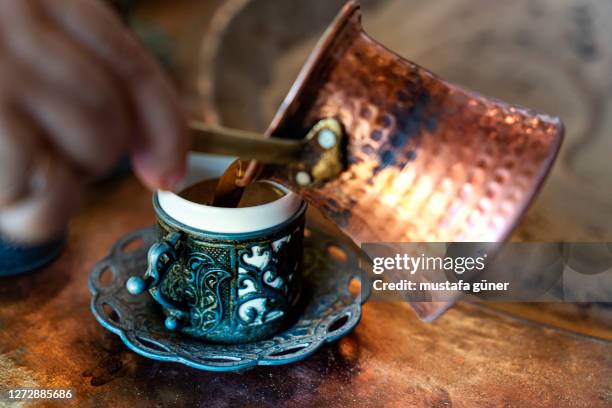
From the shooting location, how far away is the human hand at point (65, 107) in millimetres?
294

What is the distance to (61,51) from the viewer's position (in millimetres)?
303

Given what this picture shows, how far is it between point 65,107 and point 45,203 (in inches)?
1.9

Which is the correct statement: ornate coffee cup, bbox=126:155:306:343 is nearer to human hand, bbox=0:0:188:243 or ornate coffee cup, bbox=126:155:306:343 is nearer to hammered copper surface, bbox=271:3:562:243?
hammered copper surface, bbox=271:3:562:243

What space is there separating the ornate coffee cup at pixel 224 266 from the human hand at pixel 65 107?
0.18 m

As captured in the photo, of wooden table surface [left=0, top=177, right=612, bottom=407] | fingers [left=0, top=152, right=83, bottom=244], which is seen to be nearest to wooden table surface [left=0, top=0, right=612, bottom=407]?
wooden table surface [left=0, top=177, right=612, bottom=407]

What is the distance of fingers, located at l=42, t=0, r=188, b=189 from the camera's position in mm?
318

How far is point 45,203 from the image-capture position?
0.31 meters

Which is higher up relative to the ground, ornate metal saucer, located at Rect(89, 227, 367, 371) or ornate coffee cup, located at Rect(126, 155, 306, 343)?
ornate coffee cup, located at Rect(126, 155, 306, 343)

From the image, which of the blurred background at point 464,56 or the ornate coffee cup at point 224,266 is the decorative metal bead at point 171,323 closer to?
the ornate coffee cup at point 224,266

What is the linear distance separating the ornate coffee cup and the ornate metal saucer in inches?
0.7

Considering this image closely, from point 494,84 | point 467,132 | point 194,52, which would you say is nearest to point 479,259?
point 467,132

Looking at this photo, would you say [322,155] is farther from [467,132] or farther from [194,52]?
[194,52]

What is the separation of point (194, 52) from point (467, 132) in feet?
2.39

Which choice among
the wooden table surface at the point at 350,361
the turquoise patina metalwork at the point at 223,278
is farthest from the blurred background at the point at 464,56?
the turquoise patina metalwork at the point at 223,278
